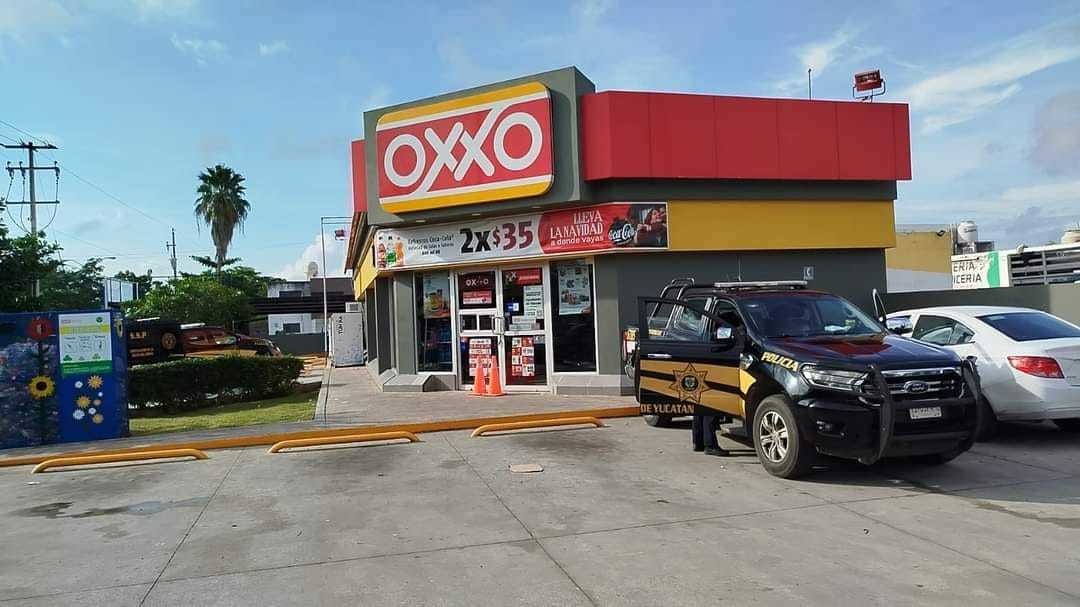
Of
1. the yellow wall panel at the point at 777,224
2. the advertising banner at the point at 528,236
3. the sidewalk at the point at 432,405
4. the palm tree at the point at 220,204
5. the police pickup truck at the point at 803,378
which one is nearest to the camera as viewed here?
the police pickup truck at the point at 803,378

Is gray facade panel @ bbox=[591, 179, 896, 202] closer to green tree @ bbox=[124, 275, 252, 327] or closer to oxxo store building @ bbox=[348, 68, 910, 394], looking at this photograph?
oxxo store building @ bbox=[348, 68, 910, 394]

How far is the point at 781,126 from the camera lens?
46.9ft

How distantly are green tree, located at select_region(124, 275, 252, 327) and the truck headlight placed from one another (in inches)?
1714

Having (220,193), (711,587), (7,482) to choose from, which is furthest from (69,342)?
(220,193)

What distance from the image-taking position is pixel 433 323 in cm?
1608

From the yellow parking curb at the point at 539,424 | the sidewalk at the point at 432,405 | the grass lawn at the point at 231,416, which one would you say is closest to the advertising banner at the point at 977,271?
the sidewalk at the point at 432,405

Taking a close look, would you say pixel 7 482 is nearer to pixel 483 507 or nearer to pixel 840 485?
pixel 483 507

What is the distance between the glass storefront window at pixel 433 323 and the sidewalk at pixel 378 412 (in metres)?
0.88

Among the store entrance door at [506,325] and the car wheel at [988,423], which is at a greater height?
the store entrance door at [506,325]

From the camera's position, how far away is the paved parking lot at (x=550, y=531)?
4.82m

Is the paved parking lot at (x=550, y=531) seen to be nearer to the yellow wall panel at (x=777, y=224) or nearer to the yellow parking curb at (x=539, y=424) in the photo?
the yellow parking curb at (x=539, y=424)

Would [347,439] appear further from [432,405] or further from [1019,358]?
[1019,358]

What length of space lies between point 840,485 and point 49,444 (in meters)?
10.8

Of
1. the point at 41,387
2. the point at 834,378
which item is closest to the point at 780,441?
the point at 834,378
